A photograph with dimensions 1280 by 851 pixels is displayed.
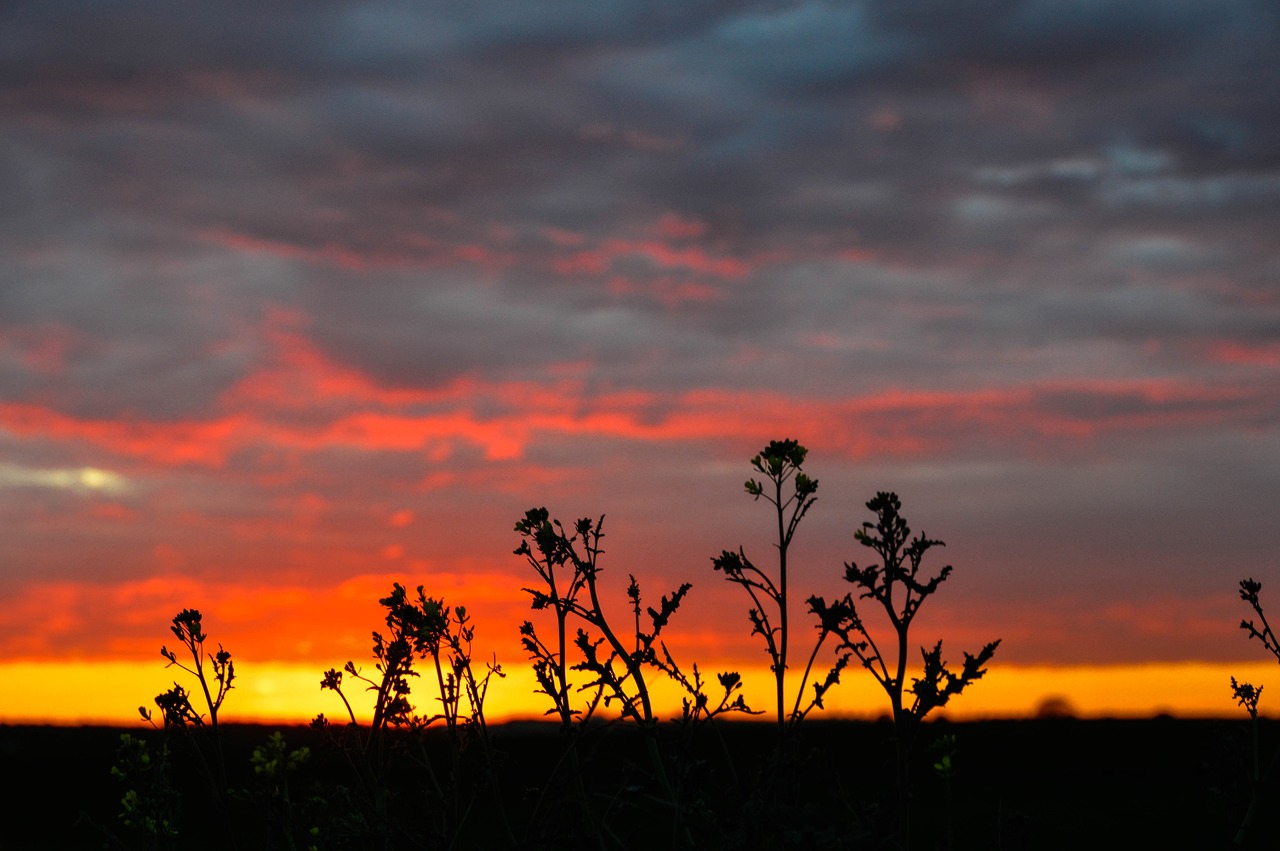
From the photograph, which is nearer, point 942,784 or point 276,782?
point 276,782

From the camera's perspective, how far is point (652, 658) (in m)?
5.41

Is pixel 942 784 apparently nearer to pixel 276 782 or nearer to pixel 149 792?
pixel 149 792

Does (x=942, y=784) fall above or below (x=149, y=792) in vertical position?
below

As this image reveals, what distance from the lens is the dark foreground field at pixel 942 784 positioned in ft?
18.1

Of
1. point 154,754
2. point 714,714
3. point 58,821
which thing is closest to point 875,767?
point 58,821

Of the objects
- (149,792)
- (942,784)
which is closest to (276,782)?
(149,792)

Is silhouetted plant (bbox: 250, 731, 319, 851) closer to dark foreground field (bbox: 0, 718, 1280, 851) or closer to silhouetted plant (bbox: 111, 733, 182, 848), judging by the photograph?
dark foreground field (bbox: 0, 718, 1280, 851)

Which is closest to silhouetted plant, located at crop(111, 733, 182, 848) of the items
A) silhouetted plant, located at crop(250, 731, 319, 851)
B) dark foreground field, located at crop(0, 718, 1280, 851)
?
dark foreground field, located at crop(0, 718, 1280, 851)

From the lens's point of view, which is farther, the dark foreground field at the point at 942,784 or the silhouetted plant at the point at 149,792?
the silhouetted plant at the point at 149,792

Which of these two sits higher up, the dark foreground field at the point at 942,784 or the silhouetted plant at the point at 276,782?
the silhouetted plant at the point at 276,782

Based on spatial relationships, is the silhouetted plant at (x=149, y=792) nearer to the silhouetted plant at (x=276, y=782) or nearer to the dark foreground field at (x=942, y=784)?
the dark foreground field at (x=942, y=784)

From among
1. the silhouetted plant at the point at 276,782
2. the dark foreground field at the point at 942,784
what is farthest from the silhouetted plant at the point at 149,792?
the silhouetted plant at the point at 276,782

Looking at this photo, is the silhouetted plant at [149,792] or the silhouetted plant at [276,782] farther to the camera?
the silhouetted plant at [149,792]

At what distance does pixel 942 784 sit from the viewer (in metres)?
18.6
